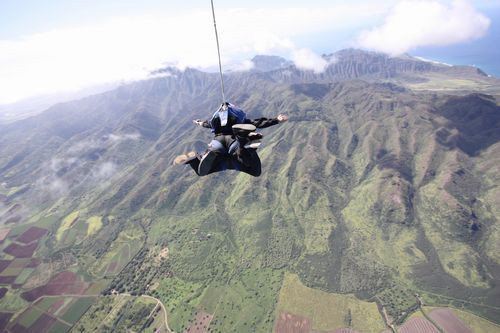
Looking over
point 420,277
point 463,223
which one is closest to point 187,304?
point 420,277

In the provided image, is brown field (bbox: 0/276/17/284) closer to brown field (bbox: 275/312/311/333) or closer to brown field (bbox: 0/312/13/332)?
brown field (bbox: 0/312/13/332)

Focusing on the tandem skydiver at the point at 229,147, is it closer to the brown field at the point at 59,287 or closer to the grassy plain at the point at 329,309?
the grassy plain at the point at 329,309

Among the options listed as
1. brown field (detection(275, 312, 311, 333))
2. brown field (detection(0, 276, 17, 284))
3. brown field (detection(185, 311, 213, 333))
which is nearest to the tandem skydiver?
brown field (detection(275, 312, 311, 333))

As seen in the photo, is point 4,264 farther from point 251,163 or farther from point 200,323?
point 251,163

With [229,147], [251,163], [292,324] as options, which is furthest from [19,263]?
[251,163]

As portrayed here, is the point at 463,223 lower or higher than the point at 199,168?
lower

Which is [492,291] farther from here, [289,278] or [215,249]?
[215,249]

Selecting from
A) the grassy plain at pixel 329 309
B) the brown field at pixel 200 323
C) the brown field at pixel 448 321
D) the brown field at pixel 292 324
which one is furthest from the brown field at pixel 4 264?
the brown field at pixel 448 321
